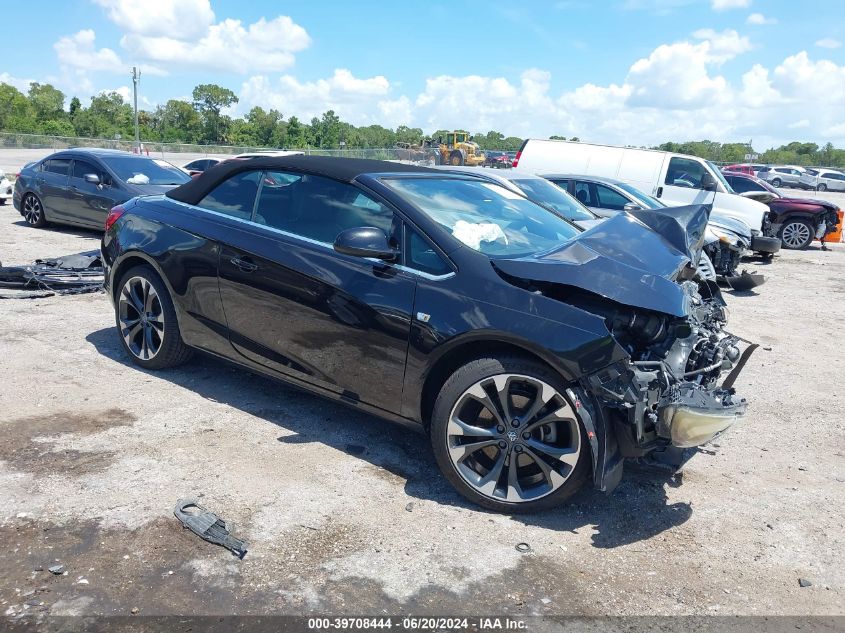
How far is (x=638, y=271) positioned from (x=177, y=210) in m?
3.25

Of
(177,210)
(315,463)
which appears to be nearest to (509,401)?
(315,463)

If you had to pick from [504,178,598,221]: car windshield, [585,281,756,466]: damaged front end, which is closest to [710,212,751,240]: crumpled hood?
[504,178,598,221]: car windshield

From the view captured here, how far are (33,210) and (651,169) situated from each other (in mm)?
12306

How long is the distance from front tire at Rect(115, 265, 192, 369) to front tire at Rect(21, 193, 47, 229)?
8.85 meters

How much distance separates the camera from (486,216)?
4.38 metres

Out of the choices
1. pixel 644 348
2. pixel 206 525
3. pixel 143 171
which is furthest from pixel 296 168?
pixel 143 171

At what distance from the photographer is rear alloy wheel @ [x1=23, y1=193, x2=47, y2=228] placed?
1287 cm

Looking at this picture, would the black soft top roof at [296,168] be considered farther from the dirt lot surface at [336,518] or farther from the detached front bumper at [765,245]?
the detached front bumper at [765,245]

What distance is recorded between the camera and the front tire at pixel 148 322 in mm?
5160

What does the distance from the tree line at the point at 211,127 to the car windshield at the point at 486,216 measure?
204 feet

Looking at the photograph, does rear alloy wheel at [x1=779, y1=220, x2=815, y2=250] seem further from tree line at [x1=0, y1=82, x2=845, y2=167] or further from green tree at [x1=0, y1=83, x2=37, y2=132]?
green tree at [x1=0, y1=83, x2=37, y2=132]

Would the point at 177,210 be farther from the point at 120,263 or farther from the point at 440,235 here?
the point at 440,235

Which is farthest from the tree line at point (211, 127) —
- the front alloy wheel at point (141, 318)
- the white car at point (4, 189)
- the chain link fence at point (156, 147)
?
the front alloy wheel at point (141, 318)

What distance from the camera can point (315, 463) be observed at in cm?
412
